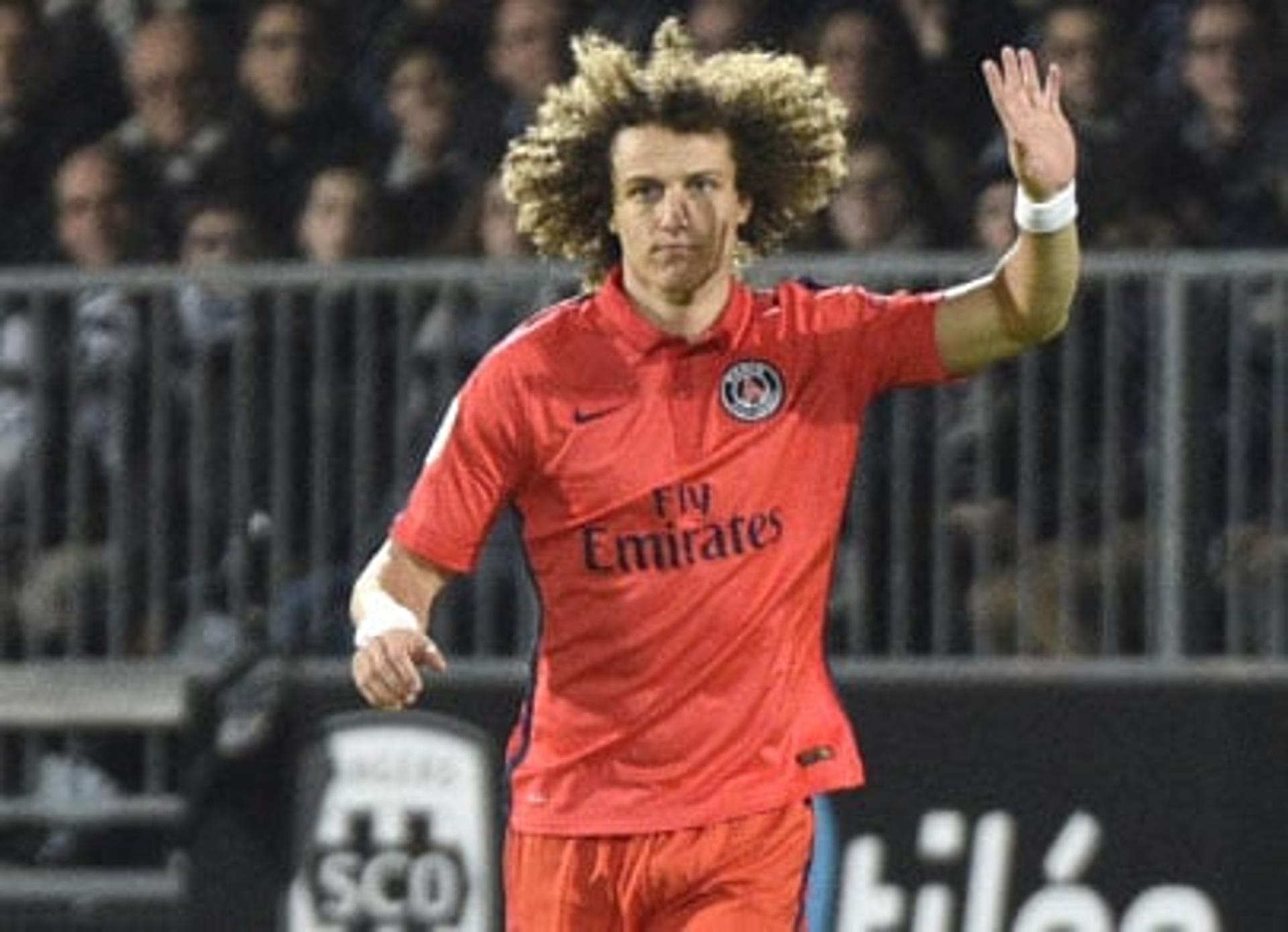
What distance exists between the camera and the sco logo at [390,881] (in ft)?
36.0

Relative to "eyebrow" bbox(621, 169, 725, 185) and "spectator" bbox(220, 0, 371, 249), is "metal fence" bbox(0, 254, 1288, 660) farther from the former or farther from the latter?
"eyebrow" bbox(621, 169, 725, 185)

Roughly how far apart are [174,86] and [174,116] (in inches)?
3.2

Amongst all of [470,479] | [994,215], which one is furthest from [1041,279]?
[994,215]

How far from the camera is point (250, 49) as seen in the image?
1227 cm

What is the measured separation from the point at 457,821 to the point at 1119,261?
205 centimetres

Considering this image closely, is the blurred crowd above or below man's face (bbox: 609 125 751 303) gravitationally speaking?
above

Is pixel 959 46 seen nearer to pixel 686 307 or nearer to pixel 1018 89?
pixel 686 307

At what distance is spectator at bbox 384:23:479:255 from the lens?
11891mm

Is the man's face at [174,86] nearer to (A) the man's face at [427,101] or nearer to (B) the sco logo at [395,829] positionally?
(A) the man's face at [427,101]

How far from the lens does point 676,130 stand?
25.3 ft

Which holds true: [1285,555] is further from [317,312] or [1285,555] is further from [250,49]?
[250,49]

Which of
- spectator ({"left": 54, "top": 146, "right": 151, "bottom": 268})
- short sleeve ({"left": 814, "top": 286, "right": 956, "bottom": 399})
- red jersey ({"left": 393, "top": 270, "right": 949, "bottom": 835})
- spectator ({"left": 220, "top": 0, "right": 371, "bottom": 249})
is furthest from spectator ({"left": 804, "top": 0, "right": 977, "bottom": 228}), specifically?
red jersey ({"left": 393, "top": 270, "right": 949, "bottom": 835})

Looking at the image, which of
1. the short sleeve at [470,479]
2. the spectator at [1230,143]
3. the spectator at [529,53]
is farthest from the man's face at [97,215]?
the short sleeve at [470,479]

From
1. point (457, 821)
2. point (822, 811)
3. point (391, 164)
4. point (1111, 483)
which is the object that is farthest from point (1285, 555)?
point (391, 164)
